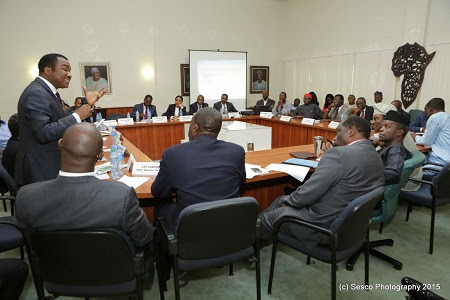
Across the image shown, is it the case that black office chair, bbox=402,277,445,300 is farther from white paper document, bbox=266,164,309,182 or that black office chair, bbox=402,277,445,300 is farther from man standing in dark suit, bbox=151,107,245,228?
white paper document, bbox=266,164,309,182

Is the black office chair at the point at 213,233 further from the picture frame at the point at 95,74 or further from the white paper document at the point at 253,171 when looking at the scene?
the picture frame at the point at 95,74

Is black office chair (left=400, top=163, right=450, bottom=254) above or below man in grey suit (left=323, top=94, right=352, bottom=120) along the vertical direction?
below

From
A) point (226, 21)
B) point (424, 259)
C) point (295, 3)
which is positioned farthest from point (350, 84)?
point (424, 259)

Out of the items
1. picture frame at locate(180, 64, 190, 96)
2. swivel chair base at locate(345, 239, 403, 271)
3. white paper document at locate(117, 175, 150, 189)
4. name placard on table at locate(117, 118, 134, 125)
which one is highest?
picture frame at locate(180, 64, 190, 96)

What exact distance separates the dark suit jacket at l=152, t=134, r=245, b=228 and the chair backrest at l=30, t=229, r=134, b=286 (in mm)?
457

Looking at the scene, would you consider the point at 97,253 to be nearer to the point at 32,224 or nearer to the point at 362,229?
the point at 32,224

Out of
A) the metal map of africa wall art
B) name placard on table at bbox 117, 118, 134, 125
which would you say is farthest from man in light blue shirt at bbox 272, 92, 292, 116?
name placard on table at bbox 117, 118, 134, 125

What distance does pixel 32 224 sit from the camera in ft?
4.38

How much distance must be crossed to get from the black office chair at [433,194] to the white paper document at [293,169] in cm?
100

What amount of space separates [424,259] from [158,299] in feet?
7.04

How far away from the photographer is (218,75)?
909 centimetres

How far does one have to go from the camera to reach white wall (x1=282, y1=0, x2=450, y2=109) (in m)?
6.39

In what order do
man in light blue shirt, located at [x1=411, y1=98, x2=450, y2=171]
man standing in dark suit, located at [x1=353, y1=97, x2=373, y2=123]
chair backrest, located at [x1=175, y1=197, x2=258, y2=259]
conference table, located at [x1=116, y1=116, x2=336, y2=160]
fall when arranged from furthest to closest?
man standing in dark suit, located at [x1=353, y1=97, x2=373, y2=123] → conference table, located at [x1=116, y1=116, x2=336, y2=160] → man in light blue shirt, located at [x1=411, y1=98, x2=450, y2=171] → chair backrest, located at [x1=175, y1=197, x2=258, y2=259]

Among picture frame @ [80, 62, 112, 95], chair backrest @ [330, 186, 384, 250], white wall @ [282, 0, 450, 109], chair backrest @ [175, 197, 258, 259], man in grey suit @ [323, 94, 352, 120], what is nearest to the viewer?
chair backrest @ [175, 197, 258, 259]
